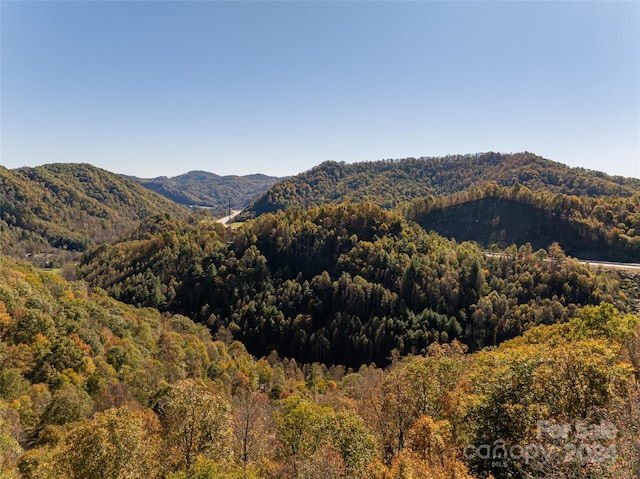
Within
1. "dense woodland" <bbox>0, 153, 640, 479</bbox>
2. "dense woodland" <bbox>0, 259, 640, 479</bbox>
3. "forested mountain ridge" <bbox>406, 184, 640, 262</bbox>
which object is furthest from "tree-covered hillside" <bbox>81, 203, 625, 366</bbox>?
"dense woodland" <bbox>0, 259, 640, 479</bbox>

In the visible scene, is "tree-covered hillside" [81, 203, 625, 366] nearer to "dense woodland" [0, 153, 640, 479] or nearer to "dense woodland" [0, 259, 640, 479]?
"dense woodland" [0, 153, 640, 479]

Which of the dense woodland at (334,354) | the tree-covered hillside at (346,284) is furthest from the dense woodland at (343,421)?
the tree-covered hillside at (346,284)

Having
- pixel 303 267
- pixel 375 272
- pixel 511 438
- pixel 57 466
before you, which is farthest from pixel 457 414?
pixel 303 267

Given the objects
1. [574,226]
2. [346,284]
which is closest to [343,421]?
[346,284]

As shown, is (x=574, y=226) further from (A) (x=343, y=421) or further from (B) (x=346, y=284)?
(A) (x=343, y=421)

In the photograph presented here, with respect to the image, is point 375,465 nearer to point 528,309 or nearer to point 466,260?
point 528,309

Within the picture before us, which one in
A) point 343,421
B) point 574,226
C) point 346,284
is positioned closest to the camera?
point 343,421
